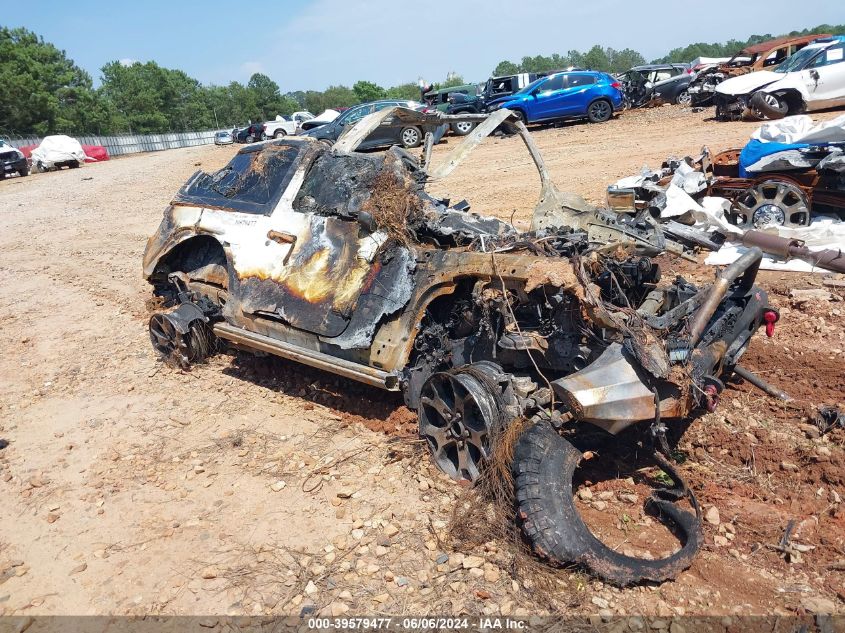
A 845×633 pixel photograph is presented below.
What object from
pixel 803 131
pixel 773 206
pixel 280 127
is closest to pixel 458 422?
pixel 773 206

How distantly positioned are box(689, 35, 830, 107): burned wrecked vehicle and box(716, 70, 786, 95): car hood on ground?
3581mm

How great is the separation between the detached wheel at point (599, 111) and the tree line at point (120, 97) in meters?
17.0

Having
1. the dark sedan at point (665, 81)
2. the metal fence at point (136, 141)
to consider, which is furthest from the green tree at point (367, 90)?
the dark sedan at point (665, 81)

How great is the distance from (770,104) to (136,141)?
4474 cm

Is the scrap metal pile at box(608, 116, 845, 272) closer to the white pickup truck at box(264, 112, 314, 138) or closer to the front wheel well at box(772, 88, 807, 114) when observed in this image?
the front wheel well at box(772, 88, 807, 114)

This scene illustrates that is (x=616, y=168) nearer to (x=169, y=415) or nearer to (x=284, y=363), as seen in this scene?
(x=284, y=363)

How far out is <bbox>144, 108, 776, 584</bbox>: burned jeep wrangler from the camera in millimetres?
3094

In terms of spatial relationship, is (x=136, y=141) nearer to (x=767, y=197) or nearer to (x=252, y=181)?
(x=252, y=181)

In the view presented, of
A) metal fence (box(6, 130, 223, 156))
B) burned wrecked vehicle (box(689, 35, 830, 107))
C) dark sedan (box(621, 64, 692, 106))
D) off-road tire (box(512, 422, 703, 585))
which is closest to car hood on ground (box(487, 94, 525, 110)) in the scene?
dark sedan (box(621, 64, 692, 106))

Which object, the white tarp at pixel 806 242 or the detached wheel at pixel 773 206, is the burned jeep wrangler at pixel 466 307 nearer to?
the white tarp at pixel 806 242

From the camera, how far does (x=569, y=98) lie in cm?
1881

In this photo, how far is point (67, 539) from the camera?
364cm

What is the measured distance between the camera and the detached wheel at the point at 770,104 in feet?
44.1

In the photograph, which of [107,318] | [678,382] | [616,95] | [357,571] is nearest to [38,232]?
[107,318]
